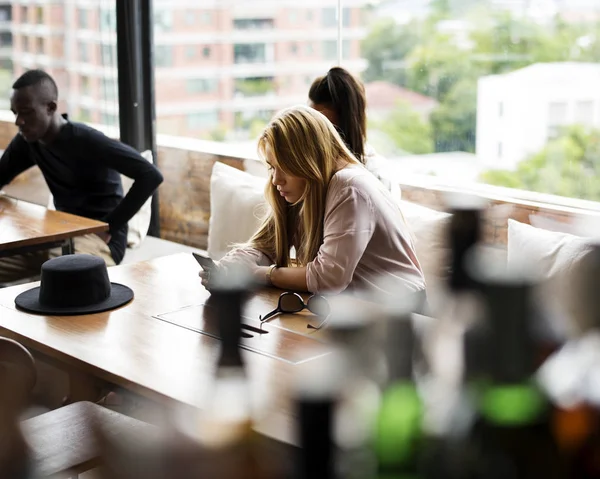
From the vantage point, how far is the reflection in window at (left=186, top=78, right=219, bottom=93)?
4.96 meters

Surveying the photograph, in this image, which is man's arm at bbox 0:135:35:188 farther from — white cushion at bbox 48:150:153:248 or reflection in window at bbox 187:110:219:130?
reflection in window at bbox 187:110:219:130

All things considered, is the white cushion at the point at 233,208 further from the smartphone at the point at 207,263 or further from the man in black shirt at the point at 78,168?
the smartphone at the point at 207,263

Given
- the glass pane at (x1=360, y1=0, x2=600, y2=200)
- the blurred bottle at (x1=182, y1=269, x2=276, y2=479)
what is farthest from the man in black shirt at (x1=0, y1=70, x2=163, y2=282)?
the blurred bottle at (x1=182, y1=269, x2=276, y2=479)

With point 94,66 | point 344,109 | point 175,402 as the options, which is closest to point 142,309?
point 175,402

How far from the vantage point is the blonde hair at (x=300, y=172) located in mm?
2551

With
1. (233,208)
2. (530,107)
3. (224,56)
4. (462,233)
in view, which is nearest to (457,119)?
(530,107)

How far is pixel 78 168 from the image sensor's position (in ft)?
13.3

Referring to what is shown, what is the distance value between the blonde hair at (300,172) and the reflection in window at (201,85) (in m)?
2.33

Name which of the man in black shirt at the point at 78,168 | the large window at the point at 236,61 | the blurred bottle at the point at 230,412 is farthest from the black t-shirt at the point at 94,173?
the blurred bottle at the point at 230,412

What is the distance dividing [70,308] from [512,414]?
6.44 ft

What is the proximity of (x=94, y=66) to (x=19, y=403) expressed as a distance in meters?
5.00

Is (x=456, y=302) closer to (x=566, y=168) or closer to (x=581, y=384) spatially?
(x=581, y=384)

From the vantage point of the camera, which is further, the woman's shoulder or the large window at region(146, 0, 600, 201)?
the large window at region(146, 0, 600, 201)

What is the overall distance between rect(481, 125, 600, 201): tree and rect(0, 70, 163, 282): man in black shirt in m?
1.69
